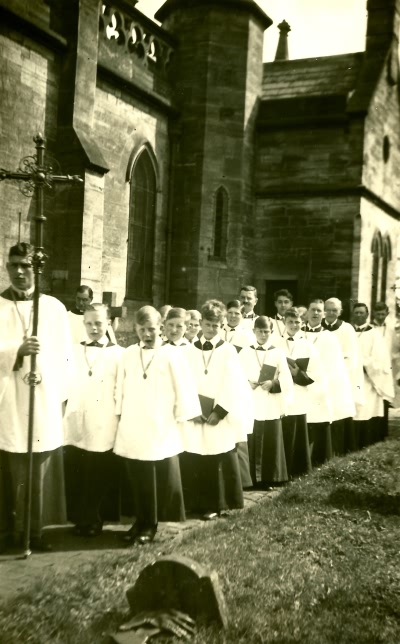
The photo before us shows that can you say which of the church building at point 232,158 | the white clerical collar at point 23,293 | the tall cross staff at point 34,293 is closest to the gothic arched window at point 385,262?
the church building at point 232,158

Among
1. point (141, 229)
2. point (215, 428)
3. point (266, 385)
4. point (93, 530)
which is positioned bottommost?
point (93, 530)

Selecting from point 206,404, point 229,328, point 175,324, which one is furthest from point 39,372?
point 229,328

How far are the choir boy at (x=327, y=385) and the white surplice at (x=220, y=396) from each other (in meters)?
2.46

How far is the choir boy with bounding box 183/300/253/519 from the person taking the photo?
23.2ft

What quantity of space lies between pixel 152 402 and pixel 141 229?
11141 millimetres

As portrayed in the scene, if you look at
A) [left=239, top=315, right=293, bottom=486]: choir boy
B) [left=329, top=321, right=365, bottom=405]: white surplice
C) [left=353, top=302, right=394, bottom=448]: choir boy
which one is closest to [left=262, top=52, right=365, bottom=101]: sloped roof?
[left=353, top=302, right=394, bottom=448]: choir boy

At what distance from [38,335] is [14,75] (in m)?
7.92

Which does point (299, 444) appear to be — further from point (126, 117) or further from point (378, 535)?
point (126, 117)

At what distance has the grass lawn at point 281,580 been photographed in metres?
4.27

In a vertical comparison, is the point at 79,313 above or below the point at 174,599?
above

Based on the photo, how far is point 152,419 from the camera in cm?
620

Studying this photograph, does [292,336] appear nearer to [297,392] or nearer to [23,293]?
[297,392]

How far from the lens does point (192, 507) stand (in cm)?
715

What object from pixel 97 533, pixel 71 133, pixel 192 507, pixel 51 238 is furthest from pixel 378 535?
pixel 71 133
